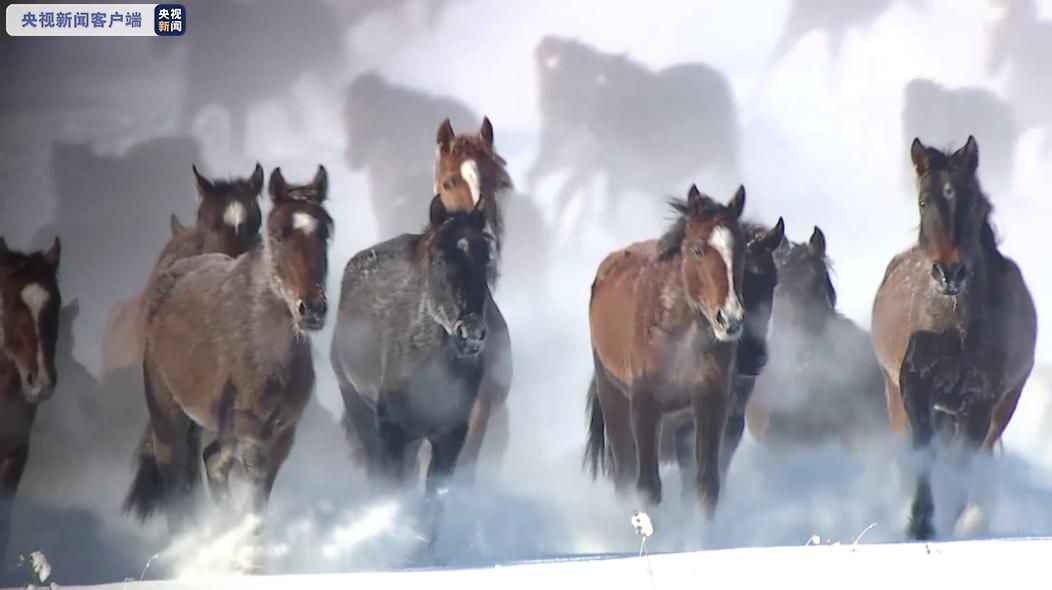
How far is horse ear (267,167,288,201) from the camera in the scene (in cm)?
562

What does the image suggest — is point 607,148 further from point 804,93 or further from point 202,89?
point 202,89

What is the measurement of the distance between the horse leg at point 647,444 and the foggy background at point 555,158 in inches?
1.9

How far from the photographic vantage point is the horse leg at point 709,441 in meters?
5.55

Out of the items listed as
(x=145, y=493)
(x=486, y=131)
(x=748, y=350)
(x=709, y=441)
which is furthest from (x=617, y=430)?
(x=145, y=493)

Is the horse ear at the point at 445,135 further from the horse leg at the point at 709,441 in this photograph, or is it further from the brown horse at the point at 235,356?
the horse leg at the point at 709,441

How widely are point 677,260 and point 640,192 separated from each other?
28 cm

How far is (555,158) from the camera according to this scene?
224 inches

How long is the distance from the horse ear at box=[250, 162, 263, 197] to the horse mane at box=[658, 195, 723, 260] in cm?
132

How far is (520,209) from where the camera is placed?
5.69 meters

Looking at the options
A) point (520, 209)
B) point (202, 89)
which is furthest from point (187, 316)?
point (520, 209)

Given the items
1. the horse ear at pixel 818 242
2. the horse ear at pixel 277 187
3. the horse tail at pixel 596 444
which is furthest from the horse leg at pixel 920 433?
the horse ear at pixel 277 187

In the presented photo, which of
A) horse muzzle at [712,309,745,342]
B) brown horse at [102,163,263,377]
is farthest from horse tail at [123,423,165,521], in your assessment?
horse muzzle at [712,309,745,342]

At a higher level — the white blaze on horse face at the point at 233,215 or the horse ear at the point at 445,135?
the horse ear at the point at 445,135

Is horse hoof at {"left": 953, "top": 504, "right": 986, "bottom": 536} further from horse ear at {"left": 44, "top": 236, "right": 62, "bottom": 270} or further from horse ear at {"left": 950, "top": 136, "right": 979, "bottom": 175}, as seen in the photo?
horse ear at {"left": 44, "top": 236, "right": 62, "bottom": 270}
